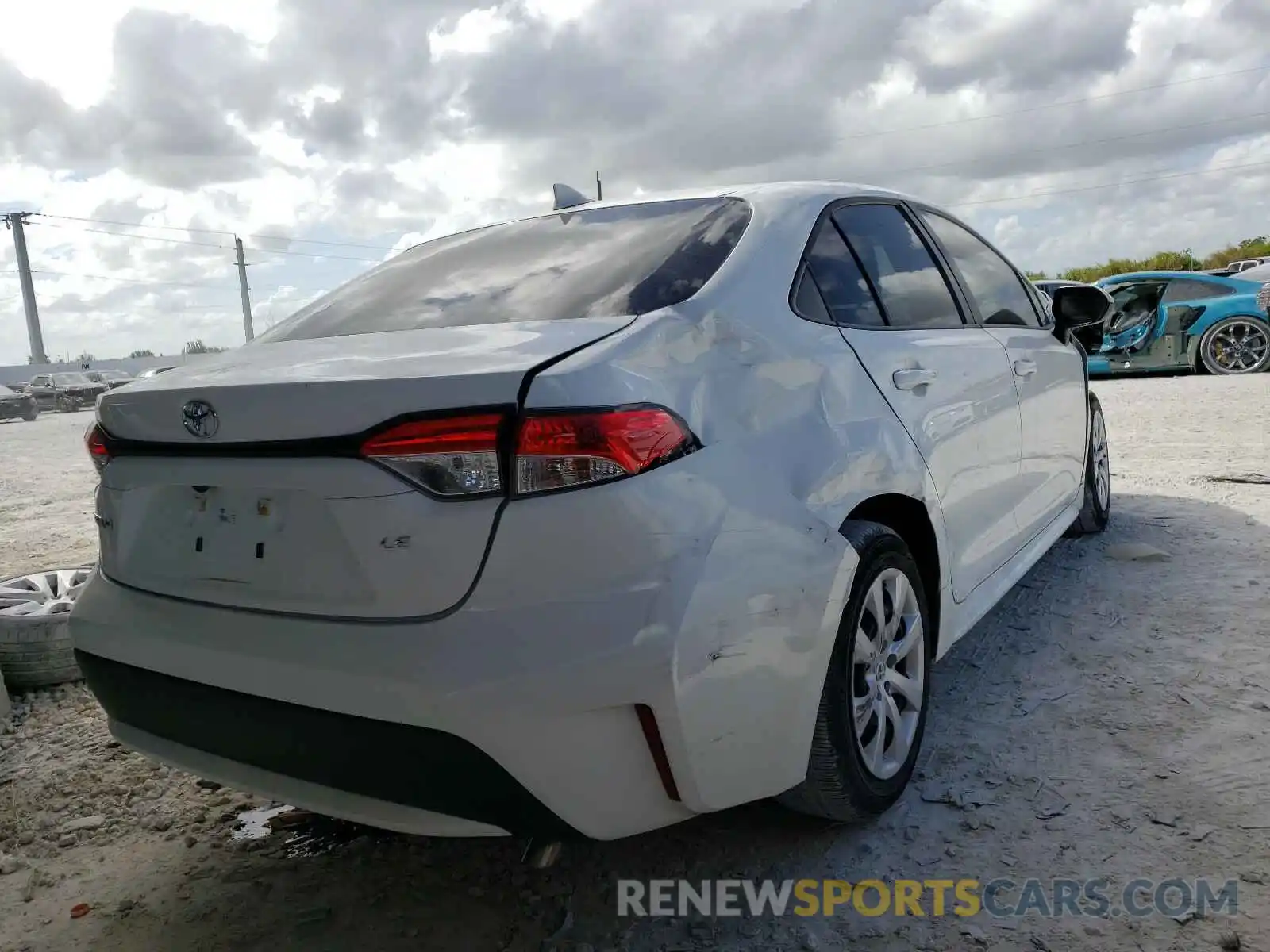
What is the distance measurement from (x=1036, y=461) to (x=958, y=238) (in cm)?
87

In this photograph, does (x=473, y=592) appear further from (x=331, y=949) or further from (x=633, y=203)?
(x=633, y=203)

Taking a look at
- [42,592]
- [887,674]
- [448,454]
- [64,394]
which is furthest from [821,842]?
[64,394]

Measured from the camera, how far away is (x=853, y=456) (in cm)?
219

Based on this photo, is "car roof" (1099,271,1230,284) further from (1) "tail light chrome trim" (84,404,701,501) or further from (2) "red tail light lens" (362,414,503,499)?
(2) "red tail light lens" (362,414,503,499)

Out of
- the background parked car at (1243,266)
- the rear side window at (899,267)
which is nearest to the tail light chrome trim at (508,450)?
the rear side window at (899,267)

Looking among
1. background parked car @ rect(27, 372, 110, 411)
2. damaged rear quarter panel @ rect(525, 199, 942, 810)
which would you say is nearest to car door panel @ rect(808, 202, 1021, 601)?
damaged rear quarter panel @ rect(525, 199, 942, 810)

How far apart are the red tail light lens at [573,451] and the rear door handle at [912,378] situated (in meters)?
1.03

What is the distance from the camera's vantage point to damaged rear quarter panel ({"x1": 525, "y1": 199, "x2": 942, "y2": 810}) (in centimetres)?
171

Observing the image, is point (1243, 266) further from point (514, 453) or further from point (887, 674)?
point (514, 453)

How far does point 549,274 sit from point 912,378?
0.99 meters

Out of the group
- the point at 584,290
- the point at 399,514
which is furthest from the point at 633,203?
the point at 399,514

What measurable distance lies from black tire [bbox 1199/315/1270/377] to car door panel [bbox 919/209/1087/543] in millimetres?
9269

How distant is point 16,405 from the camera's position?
26.5m

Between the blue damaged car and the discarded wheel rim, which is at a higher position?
the blue damaged car
